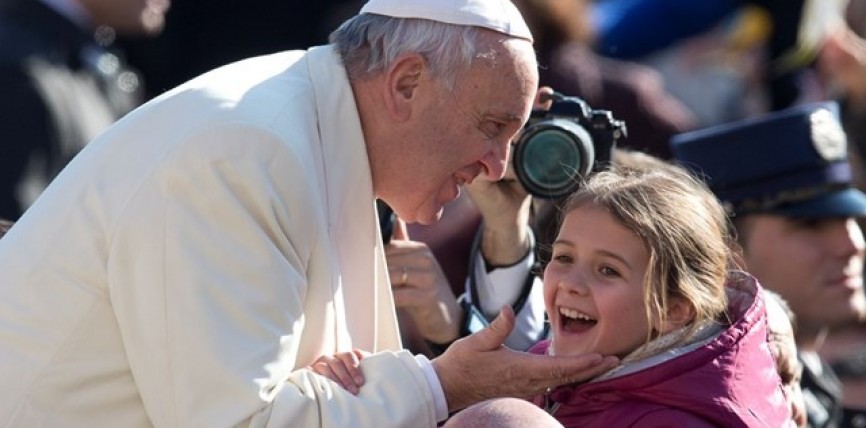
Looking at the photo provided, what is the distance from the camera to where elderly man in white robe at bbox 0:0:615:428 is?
320cm

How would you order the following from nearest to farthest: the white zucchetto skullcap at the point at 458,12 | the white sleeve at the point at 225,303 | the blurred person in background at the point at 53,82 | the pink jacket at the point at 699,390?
the white sleeve at the point at 225,303
the pink jacket at the point at 699,390
the white zucchetto skullcap at the point at 458,12
the blurred person in background at the point at 53,82

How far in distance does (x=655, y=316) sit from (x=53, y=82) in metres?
A: 2.49

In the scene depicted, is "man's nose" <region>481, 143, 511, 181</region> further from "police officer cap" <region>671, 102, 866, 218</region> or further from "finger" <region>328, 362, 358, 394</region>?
"police officer cap" <region>671, 102, 866, 218</region>

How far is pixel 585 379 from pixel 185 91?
2.92ft

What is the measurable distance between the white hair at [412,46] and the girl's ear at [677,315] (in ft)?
1.90

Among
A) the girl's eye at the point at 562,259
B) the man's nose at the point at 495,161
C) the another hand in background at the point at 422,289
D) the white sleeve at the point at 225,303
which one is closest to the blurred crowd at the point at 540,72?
the another hand in background at the point at 422,289

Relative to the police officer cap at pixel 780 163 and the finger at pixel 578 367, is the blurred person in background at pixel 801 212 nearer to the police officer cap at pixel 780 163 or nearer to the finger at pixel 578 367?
the police officer cap at pixel 780 163

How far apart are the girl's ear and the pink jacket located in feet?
0.20

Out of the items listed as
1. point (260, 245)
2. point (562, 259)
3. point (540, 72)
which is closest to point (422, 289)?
point (562, 259)

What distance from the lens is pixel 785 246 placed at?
491cm

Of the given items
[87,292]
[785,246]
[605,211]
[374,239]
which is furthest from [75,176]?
[785,246]

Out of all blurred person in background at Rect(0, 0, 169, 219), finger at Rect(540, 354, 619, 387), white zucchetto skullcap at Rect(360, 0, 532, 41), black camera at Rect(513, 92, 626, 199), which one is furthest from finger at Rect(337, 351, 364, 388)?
blurred person in background at Rect(0, 0, 169, 219)

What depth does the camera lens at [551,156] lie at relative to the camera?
4.02 meters

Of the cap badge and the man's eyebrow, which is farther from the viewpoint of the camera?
the cap badge
